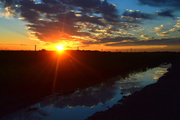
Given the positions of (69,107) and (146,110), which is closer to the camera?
(146,110)

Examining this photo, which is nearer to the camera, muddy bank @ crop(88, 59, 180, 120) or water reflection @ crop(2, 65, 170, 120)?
muddy bank @ crop(88, 59, 180, 120)

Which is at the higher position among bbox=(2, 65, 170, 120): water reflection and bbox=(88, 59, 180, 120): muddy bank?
bbox=(88, 59, 180, 120): muddy bank

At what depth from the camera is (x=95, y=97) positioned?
1364 cm

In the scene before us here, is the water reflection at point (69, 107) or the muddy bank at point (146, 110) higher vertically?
the muddy bank at point (146, 110)

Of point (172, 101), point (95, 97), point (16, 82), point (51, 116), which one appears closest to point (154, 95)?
point (172, 101)

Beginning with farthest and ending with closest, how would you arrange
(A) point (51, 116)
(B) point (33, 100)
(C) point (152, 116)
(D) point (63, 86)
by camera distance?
(D) point (63, 86) < (B) point (33, 100) < (A) point (51, 116) < (C) point (152, 116)

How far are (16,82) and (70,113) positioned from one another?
7.20 m

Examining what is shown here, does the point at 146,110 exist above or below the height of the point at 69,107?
above

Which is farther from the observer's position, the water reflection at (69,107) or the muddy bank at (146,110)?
the water reflection at (69,107)

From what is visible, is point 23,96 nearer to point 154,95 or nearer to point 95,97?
point 95,97

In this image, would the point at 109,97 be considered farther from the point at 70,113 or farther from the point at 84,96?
the point at 70,113

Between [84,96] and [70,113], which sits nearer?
[70,113]

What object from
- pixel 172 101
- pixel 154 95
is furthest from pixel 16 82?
pixel 172 101

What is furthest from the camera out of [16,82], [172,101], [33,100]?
[16,82]
